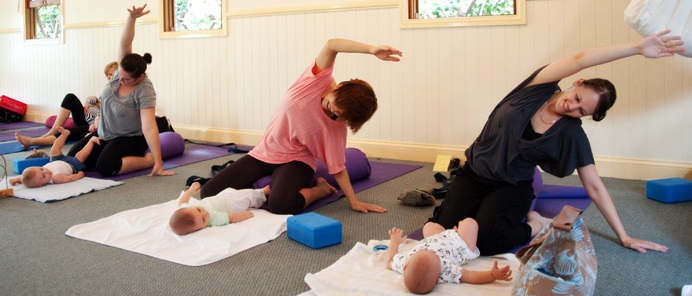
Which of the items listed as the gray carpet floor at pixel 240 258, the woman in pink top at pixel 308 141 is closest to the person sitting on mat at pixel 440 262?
the gray carpet floor at pixel 240 258

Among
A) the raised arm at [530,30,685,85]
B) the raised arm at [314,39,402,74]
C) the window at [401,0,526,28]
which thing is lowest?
the raised arm at [530,30,685,85]

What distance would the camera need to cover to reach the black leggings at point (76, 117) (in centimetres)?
543

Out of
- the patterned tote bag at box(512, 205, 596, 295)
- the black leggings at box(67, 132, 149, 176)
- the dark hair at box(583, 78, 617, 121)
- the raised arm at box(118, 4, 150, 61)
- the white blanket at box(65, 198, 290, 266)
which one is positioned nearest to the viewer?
the patterned tote bag at box(512, 205, 596, 295)

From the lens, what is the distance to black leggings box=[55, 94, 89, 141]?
5429 mm

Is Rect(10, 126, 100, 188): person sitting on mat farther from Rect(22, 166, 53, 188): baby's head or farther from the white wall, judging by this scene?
the white wall

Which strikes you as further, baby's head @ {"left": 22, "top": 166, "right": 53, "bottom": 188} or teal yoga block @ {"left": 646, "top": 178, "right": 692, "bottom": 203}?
baby's head @ {"left": 22, "top": 166, "right": 53, "bottom": 188}

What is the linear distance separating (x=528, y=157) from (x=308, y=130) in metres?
1.17

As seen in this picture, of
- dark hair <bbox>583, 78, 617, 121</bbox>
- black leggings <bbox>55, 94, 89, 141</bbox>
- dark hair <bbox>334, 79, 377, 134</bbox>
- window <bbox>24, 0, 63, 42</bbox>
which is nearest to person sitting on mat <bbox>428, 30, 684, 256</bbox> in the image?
dark hair <bbox>583, 78, 617, 121</bbox>

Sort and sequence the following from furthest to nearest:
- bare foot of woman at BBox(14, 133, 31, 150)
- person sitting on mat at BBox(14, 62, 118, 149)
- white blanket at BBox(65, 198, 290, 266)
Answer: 1. person sitting on mat at BBox(14, 62, 118, 149)
2. bare foot of woman at BBox(14, 133, 31, 150)
3. white blanket at BBox(65, 198, 290, 266)

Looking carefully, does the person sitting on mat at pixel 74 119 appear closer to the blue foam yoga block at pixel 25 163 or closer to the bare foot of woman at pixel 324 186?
the blue foam yoga block at pixel 25 163

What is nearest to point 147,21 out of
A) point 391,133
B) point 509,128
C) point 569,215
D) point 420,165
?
point 391,133

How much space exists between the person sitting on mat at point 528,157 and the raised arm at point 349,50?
1.72ft

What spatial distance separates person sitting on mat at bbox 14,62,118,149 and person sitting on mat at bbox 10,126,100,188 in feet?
3.68

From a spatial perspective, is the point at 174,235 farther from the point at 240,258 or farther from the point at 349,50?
the point at 349,50
